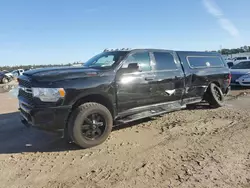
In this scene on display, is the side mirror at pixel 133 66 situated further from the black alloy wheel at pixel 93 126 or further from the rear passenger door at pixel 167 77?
the black alloy wheel at pixel 93 126

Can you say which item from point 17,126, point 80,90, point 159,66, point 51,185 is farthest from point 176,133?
point 17,126

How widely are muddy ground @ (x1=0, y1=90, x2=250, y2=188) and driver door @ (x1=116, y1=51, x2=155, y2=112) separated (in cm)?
69

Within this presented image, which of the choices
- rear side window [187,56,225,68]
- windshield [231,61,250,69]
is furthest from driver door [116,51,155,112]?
windshield [231,61,250,69]

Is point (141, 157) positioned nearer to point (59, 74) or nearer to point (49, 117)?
point (49, 117)

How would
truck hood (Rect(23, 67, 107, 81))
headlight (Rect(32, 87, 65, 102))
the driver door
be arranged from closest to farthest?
headlight (Rect(32, 87, 65, 102)) → truck hood (Rect(23, 67, 107, 81)) → the driver door

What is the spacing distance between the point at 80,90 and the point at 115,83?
2.68 feet

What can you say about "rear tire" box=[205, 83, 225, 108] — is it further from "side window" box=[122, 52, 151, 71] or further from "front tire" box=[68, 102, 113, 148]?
"front tire" box=[68, 102, 113, 148]

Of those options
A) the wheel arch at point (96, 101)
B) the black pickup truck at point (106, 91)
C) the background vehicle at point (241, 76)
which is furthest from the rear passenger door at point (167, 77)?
the background vehicle at point (241, 76)

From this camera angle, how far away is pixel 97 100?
5.07 m

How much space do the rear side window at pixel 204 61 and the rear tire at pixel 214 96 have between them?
673mm

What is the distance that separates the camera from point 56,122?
446cm

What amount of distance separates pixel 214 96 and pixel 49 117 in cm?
527

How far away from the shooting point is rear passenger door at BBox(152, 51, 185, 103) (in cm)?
604

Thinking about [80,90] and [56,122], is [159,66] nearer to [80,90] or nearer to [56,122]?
[80,90]
